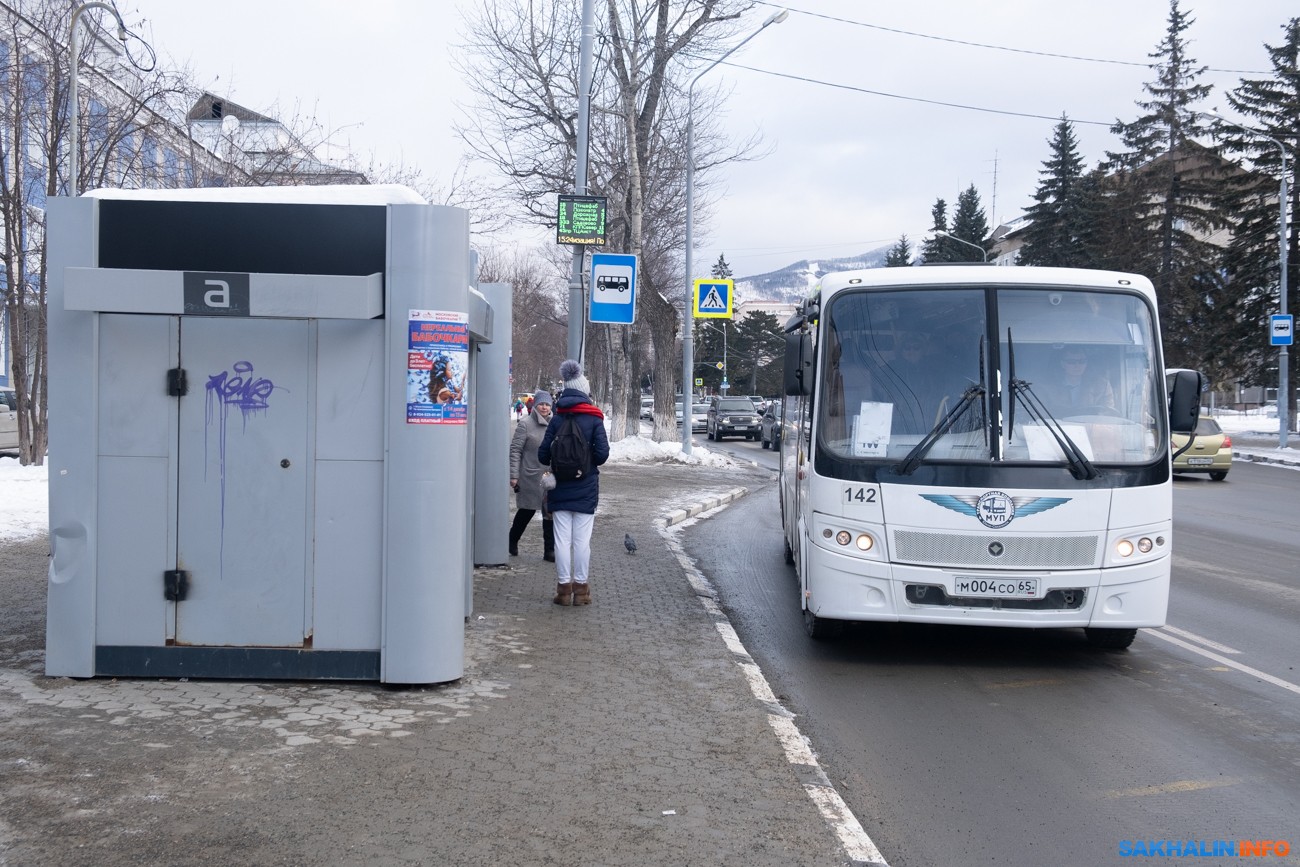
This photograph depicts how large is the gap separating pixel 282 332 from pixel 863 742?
12.5ft

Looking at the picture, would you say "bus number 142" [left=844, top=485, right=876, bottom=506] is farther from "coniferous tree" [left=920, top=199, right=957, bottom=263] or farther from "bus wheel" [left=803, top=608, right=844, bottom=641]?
"coniferous tree" [left=920, top=199, right=957, bottom=263]

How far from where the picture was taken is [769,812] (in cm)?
473

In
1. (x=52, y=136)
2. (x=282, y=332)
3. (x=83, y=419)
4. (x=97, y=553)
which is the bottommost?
(x=97, y=553)

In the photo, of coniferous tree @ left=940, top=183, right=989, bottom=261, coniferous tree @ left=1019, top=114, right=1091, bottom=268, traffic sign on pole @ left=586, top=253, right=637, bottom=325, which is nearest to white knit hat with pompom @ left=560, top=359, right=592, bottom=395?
traffic sign on pole @ left=586, top=253, right=637, bottom=325

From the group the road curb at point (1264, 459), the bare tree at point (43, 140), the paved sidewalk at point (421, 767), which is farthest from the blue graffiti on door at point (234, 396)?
the road curb at point (1264, 459)

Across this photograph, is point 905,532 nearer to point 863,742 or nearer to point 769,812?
point 863,742

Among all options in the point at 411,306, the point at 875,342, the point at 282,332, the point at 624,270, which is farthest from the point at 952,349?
the point at 624,270

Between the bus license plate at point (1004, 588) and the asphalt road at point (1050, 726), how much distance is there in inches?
22.3

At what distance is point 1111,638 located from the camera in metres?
8.17

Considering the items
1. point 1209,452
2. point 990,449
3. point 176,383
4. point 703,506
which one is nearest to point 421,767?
point 176,383

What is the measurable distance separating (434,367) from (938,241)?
247ft

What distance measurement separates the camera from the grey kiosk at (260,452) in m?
6.22

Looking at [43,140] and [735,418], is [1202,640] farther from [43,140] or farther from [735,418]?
[735,418]

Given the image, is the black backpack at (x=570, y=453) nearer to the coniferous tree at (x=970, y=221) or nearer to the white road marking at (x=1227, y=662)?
the white road marking at (x=1227, y=662)
